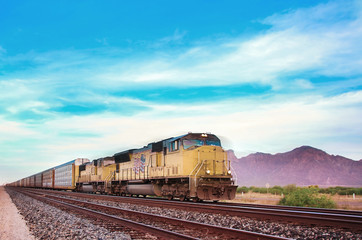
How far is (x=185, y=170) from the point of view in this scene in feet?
50.5

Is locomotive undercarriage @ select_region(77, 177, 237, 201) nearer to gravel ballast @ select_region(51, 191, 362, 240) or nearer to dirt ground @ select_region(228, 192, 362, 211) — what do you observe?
dirt ground @ select_region(228, 192, 362, 211)

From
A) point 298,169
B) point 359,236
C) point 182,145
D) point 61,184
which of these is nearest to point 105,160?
point 182,145

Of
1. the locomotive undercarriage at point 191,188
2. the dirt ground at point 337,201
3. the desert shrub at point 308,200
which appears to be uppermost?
the locomotive undercarriage at point 191,188

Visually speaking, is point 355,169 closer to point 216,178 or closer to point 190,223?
point 216,178

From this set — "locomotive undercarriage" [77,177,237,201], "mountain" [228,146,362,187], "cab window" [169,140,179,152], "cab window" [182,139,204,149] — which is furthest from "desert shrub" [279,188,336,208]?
"mountain" [228,146,362,187]

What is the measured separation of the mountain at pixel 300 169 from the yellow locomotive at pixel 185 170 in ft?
277

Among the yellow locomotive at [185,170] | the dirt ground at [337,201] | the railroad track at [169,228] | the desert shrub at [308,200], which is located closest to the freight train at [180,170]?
the yellow locomotive at [185,170]

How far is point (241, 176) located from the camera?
125188 mm

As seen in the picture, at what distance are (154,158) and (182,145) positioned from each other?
11.4 ft

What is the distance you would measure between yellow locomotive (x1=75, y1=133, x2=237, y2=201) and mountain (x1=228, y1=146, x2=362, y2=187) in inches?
3324

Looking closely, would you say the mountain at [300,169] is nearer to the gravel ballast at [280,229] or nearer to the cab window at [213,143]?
the cab window at [213,143]

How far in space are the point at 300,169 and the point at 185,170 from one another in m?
110

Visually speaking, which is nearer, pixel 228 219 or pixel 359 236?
pixel 359 236

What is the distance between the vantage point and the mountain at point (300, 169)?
352 ft
